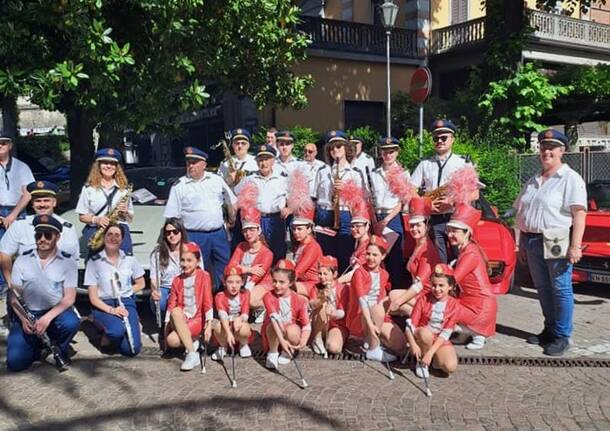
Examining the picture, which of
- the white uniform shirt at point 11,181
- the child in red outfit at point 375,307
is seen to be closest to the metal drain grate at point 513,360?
the child in red outfit at point 375,307

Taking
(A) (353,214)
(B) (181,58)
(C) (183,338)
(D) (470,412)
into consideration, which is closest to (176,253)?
(C) (183,338)

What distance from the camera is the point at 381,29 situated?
19.5 m

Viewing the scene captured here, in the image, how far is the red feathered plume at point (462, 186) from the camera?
547cm

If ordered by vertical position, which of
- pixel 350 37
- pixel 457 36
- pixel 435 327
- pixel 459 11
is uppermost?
pixel 459 11

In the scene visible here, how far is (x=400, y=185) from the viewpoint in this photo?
5930 mm

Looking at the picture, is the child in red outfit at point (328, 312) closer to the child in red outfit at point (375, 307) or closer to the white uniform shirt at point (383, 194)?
the child in red outfit at point (375, 307)

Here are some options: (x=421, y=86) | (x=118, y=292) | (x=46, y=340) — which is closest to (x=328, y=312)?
(x=118, y=292)

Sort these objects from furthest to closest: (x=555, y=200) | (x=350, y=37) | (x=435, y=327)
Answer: (x=350, y=37) < (x=555, y=200) < (x=435, y=327)

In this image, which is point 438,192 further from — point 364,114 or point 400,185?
point 364,114

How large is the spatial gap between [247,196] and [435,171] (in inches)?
74.9

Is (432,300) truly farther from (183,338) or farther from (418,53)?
(418,53)

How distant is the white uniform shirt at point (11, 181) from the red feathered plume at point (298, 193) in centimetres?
321

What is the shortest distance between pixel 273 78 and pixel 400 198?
19.7 feet

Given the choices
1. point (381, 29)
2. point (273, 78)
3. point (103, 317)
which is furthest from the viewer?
point (381, 29)
